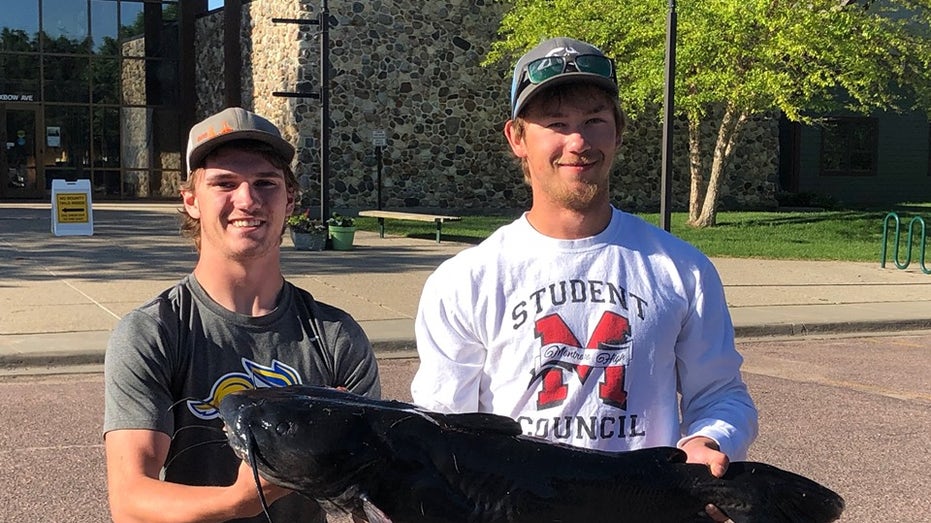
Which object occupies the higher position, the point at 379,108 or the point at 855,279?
the point at 379,108

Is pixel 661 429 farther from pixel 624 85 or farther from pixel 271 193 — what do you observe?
pixel 624 85

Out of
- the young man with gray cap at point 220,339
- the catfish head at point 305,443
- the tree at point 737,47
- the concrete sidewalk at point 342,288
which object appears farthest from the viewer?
the tree at point 737,47

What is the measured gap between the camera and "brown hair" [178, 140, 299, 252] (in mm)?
2217

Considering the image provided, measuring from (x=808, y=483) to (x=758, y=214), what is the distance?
25536mm

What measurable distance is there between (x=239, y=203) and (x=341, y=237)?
14.9 metres

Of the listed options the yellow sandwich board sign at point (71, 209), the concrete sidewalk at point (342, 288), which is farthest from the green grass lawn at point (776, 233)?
the yellow sandwich board sign at point (71, 209)

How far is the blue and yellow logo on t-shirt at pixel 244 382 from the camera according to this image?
2.14m

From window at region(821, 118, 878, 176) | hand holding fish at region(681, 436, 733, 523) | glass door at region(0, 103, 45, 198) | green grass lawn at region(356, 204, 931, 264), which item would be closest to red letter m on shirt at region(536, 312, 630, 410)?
hand holding fish at region(681, 436, 733, 523)

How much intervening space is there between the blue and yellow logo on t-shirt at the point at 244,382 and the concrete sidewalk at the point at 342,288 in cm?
709

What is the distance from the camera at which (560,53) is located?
2242 mm

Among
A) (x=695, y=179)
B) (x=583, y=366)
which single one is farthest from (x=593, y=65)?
(x=695, y=179)

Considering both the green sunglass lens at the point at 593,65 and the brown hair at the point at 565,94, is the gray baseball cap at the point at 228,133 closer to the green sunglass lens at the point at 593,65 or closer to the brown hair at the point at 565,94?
the brown hair at the point at 565,94

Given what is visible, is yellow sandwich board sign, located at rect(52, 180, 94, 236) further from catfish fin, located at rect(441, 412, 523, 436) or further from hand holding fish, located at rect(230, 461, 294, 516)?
catfish fin, located at rect(441, 412, 523, 436)

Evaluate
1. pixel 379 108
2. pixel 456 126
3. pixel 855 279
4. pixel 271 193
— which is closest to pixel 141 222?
pixel 379 108
